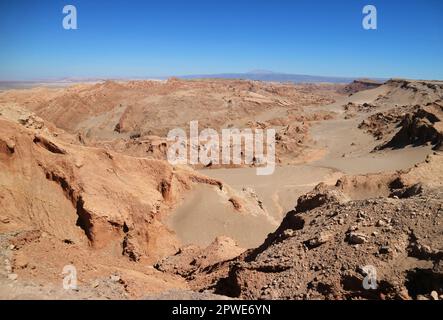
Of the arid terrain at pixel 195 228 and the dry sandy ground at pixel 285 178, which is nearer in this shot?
the arid terrain at pixel 195 228

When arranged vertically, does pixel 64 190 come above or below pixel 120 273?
above

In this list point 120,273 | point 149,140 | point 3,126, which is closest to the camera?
point 120,273

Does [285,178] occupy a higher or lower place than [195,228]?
lower

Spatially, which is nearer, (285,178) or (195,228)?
(195,228)

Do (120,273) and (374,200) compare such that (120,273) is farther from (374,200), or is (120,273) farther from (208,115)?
(208,115)

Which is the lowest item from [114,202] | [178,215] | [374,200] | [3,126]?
[178,215]

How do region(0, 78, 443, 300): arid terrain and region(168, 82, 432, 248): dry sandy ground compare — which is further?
region(168, 82, 432, 248): dry sandy ground
